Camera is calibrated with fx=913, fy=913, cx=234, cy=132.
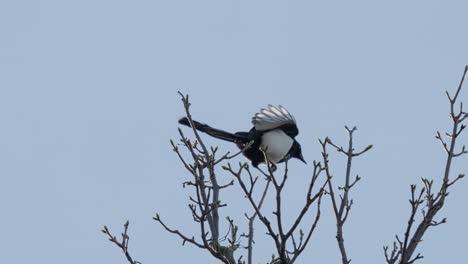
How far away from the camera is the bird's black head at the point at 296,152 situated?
1111 cm

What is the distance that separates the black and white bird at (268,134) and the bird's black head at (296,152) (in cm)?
6

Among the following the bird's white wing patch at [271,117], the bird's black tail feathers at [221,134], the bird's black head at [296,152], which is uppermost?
the bird's black head at [296,152]

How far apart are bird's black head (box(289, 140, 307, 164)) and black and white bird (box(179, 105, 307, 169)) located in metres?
0.06

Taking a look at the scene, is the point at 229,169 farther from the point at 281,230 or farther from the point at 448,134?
the point at 448,134

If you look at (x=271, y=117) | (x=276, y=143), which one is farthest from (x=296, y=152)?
(x=271, y=117)

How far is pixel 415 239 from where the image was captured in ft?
22.6

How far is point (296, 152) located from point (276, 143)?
119 cm

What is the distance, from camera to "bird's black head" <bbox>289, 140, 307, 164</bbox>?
438 inches

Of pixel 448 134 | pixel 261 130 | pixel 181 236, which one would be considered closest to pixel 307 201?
pixel 181 236

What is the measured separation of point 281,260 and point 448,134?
81.3 inches

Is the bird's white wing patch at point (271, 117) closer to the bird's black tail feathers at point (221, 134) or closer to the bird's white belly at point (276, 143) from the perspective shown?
the bird's white belly at point (276, 143)

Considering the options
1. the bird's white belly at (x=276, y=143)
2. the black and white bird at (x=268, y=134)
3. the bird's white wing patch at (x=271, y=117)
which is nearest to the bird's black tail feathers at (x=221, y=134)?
the black and white bird at (x=268, y=134)

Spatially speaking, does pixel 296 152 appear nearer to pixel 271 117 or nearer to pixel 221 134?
pixel 221 134

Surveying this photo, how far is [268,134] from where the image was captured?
10.2m
